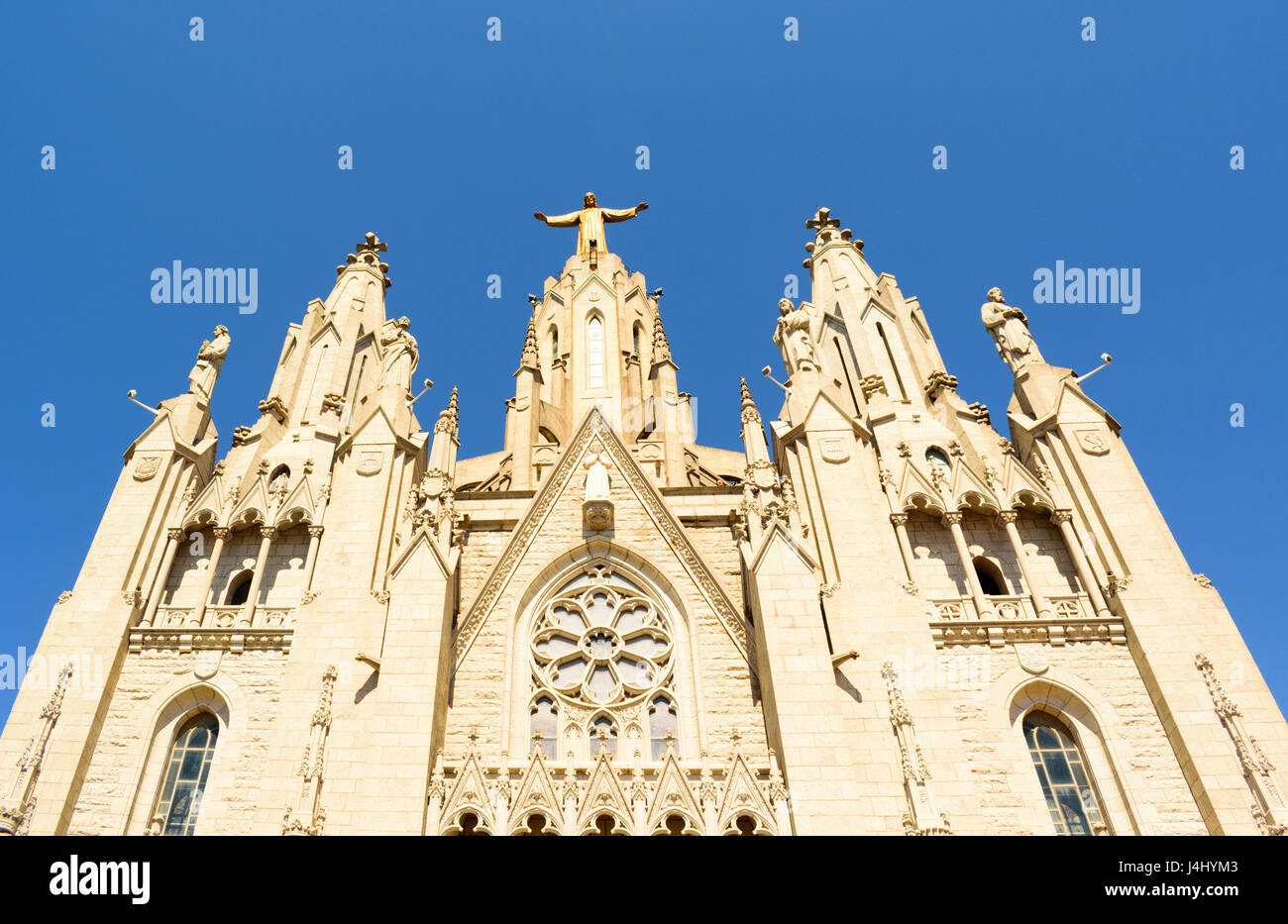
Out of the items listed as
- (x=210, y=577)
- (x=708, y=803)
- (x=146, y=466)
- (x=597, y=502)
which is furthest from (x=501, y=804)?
(x=146, y=466)

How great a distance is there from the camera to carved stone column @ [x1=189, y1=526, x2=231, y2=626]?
20297mm

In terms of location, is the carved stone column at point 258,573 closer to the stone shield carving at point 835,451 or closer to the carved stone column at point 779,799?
the carved stone column at point 779,799

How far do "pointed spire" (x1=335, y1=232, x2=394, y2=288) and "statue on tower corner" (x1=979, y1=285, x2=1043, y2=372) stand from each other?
57.8ft

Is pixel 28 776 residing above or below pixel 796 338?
below

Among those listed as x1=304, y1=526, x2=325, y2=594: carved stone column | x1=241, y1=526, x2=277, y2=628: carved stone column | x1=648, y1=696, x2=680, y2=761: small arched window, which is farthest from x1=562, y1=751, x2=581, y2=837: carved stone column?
x1=241, y1=526, x2=277, y2=628: carved stone column

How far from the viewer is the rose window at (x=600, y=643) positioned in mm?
Answer: 19938

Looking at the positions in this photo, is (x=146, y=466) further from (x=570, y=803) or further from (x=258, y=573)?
(x=570, y=803)

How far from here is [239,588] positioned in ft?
71.7

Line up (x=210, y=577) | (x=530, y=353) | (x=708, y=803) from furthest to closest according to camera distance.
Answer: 1. (x=530, y=353)
2. (x=210, y=577)
3. (x=708, y=803)

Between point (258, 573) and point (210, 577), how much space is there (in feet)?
3.36

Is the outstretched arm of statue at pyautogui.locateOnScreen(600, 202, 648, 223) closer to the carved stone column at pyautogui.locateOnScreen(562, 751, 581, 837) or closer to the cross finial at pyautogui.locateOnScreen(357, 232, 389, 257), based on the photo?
the cross finial at pyautogui.locateOnScreen(357, 232, 389, 257)
